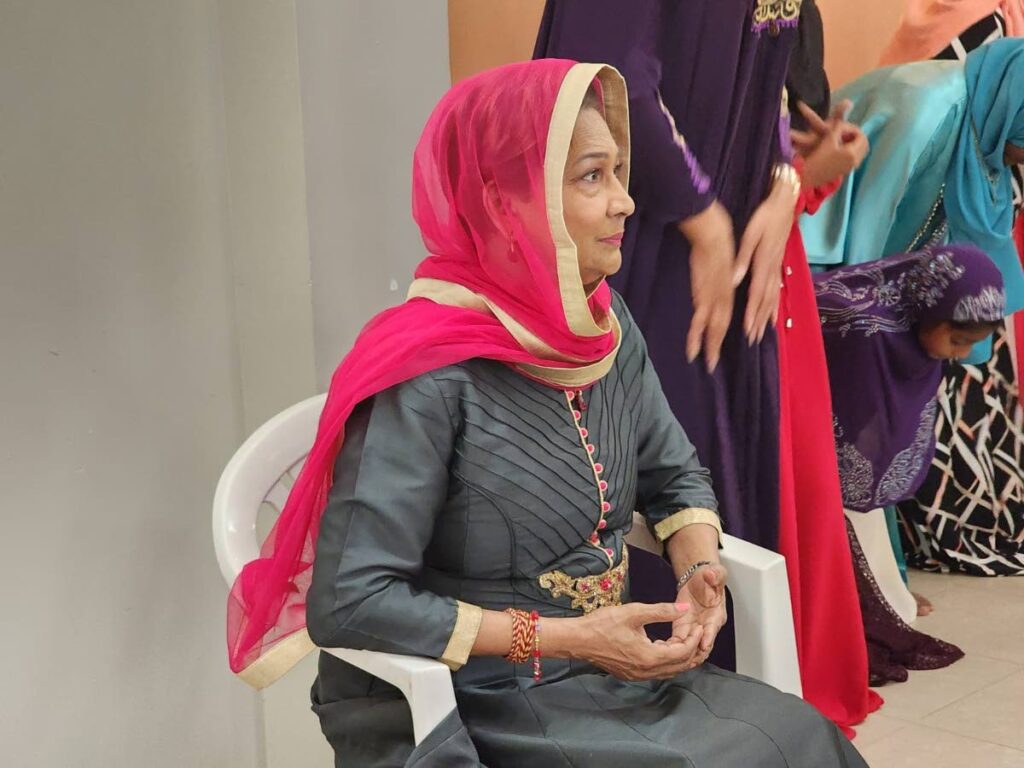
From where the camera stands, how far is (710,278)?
5.60 ft

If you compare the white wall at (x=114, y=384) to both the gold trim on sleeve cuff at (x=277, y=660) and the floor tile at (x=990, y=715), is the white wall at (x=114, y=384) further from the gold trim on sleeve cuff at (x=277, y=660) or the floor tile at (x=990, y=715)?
the floor tile at (x=990, y=715)

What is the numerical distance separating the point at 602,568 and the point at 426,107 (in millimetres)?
864

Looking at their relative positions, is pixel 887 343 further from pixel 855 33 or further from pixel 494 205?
pixel 494 205

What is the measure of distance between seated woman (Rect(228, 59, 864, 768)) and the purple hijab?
3.85ft

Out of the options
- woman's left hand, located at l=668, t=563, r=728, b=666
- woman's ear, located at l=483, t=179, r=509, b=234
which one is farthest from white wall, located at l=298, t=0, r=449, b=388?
woman's left hand, located at l=668, t=563, r=728, b=666

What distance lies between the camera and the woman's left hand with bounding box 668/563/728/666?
3.88ft

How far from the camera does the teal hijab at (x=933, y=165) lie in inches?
103

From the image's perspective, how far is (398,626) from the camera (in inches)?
41.1

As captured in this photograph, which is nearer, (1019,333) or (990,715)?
(990,715)

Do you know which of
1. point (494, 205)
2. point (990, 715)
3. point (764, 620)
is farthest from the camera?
point (990, 715)

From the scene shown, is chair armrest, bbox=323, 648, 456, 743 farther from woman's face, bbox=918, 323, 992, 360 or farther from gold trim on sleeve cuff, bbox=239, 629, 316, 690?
woman's face, bbox=918, 323, 992, 360

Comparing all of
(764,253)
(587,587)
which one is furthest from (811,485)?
(587,587)

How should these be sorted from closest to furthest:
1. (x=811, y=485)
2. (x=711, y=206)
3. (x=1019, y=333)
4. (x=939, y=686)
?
(x=711, y=206)
(x=811, y=485)
(x=939, y=686)
(x=1019, y=333)

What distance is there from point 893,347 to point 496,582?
139 centimetres
